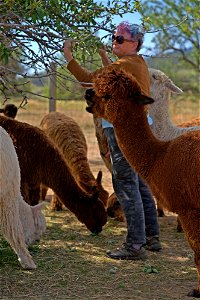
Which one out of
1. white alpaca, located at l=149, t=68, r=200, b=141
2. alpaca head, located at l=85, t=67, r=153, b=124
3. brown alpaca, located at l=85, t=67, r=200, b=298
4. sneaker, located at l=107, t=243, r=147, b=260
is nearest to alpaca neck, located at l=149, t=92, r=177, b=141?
white alpaca, located at l=149, t=68, r=200, b=141

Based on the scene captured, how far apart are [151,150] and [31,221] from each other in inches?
60.3

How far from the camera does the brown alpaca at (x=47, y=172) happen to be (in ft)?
19.0

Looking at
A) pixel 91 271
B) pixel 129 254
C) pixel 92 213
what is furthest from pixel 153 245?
pixel 91 271

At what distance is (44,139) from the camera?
19.4ft

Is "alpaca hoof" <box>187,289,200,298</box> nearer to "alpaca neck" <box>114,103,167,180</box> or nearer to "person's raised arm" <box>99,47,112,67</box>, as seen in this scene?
"alpaca neck" <box>114,103,167,180</box>

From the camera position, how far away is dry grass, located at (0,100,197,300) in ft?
14.0

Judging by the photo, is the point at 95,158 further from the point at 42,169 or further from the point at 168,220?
the point at 42,169

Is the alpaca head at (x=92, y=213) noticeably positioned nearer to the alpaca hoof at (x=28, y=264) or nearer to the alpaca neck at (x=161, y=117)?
the alpaca neck at (x=161, y=117)

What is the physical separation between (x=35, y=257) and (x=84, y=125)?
13637 millimetres

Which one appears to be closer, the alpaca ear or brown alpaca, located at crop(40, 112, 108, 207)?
the alpaca ear

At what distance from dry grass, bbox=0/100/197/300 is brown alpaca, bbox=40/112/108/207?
1.87 ft

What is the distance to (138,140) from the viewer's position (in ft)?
13.3

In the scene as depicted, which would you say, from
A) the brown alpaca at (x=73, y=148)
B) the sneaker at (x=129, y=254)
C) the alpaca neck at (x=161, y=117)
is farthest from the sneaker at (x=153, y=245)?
the alpaca neck at (x=161, y=117)

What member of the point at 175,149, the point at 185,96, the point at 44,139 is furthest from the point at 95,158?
the point at 185,96
